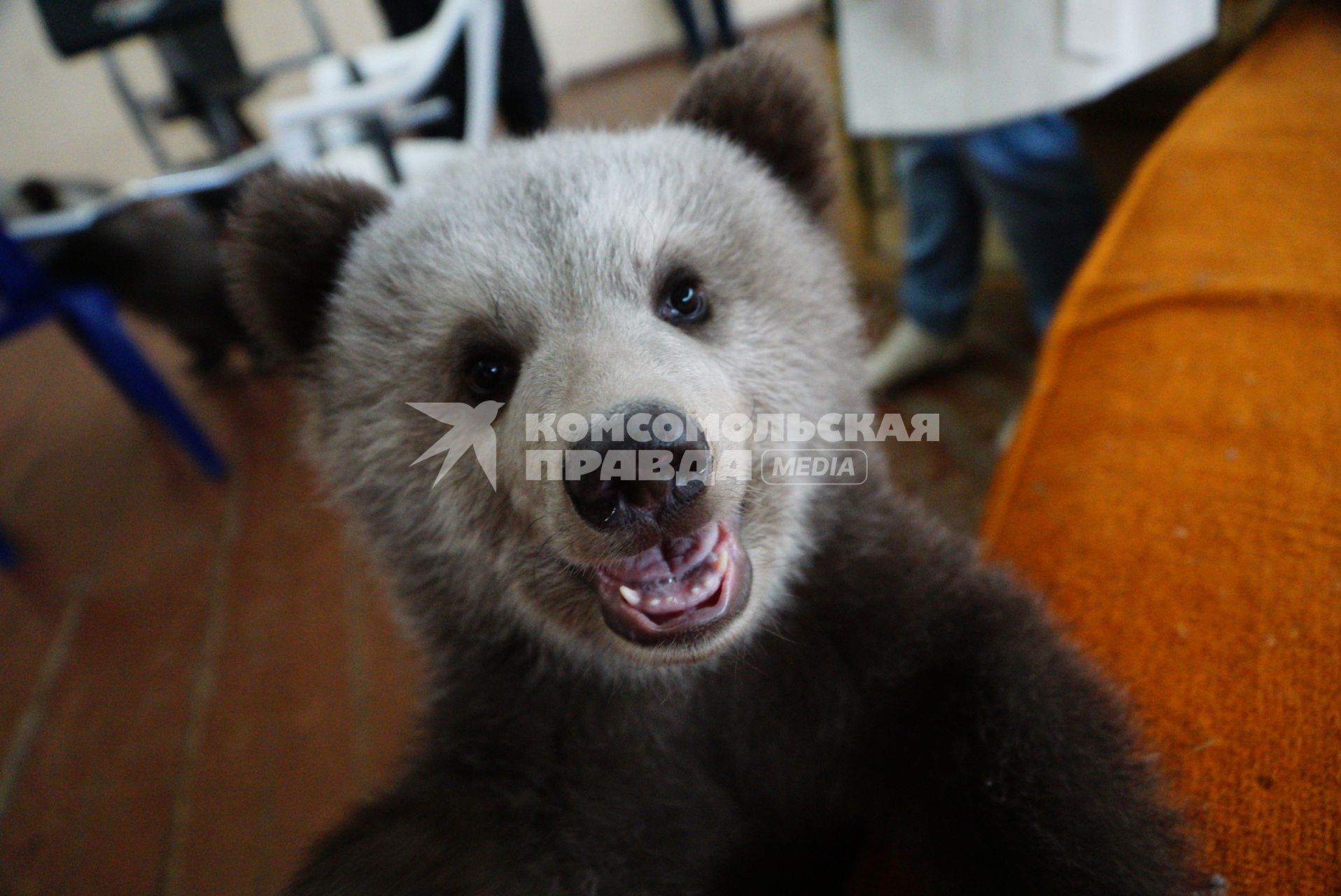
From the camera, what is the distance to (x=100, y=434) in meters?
3.28

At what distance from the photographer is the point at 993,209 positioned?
6.16 ft

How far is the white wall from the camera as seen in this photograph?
5625mm

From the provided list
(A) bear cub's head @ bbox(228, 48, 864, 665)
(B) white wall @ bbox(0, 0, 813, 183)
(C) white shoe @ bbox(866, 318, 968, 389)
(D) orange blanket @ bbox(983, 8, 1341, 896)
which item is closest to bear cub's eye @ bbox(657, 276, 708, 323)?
(A) bear cub's head @ bbox(228, 48, 864, 665)

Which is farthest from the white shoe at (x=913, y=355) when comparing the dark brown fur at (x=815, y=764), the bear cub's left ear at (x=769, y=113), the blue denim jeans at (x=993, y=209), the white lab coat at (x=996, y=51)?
the dark brown fur at (x=815, y=764)

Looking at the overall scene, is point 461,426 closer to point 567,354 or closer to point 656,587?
point 567,354

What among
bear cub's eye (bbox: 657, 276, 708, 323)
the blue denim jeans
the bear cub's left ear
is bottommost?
the blue denim jeans

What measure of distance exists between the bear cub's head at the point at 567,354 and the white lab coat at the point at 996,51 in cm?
84

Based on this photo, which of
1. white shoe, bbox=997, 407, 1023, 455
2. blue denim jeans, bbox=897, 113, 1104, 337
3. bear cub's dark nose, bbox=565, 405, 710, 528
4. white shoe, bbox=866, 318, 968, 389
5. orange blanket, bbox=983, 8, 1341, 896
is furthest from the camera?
white shoe, bbox=866, 318, 968, 389

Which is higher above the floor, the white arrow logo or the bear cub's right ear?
the bear cub's right ear

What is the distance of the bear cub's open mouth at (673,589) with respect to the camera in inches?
25.1

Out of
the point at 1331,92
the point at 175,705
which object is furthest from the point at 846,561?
the point at 175,705

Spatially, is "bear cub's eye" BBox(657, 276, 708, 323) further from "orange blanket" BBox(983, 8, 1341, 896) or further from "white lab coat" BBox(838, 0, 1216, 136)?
A: "white lab coat" BBox(838, 0, 1216, 136)

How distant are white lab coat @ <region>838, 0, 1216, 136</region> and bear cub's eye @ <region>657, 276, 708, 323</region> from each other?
107 centimetres

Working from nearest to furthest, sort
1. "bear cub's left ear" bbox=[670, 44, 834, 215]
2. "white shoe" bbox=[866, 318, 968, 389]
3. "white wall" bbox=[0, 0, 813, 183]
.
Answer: "bear cub's left ear" bbox=[670, 44, 834, 215] → "white shoe" bbox=[866, 318, 968, 389] → "white wall" bbox=[0, 0, 813, 183]
